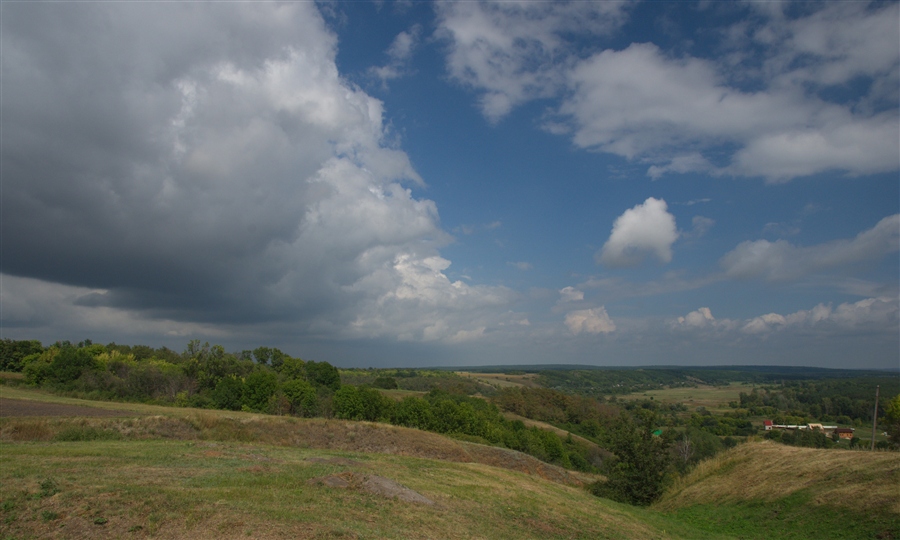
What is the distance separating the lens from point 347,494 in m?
14.3

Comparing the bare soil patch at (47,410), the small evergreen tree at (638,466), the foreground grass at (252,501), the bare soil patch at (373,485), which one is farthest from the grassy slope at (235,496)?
the small evergreen tree at (638,466)

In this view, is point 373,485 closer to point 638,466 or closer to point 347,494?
point 347,494

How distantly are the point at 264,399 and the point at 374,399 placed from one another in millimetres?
17424

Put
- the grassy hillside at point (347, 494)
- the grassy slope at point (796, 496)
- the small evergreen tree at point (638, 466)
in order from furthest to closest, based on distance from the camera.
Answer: the small evergreen tree at point (638, 466) < the grassy slope at point (796, 496) < the grassy hillside at point (347, 494)

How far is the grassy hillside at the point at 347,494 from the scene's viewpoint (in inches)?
391

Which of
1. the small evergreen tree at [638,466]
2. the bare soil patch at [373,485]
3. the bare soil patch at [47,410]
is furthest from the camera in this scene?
the bare soil patch at [47,410]

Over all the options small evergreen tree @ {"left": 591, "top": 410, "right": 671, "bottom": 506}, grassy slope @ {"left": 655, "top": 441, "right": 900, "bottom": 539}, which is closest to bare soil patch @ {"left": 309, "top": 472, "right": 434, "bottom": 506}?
grassy slope @ {"left": 655, "top": 441, "right": 900, "bottom": 539}

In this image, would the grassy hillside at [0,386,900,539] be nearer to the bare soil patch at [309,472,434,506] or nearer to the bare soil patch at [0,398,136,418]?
the bare soil patch at [309,472,434,506]

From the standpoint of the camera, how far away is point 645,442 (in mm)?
34094

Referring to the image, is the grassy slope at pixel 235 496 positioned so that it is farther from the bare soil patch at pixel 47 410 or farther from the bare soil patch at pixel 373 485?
the bare soil patch at pixel 47 410

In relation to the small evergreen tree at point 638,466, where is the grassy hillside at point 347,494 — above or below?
above

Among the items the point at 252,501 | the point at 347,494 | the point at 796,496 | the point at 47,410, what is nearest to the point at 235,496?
the point at 252,501

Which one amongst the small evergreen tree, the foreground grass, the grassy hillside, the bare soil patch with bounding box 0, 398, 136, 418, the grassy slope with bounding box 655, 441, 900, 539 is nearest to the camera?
the foreground grass

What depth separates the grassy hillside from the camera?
391 inches
